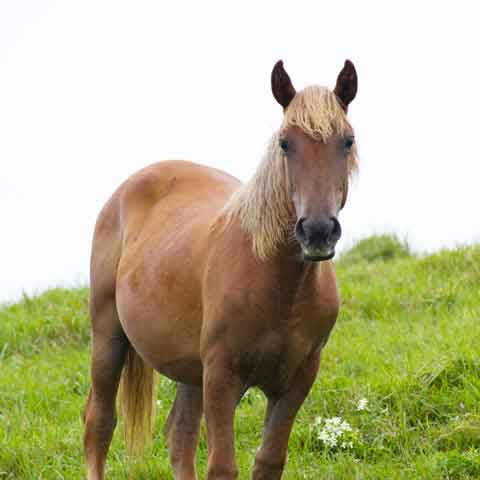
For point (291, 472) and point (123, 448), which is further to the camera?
point (123, 448)

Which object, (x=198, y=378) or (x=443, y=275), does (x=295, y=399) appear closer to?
(x=198, y=378)

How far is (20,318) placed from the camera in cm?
866

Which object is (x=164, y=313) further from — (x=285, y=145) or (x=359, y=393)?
(x=359, y=393)

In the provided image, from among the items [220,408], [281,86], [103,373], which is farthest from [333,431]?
[281,86]

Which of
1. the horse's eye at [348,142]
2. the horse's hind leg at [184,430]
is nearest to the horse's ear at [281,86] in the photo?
the horse's eye at [348,142]

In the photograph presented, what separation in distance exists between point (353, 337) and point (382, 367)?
Result: 2.99 feet

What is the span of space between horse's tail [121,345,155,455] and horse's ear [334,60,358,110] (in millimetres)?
2140

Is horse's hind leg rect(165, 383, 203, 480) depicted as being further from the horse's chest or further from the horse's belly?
the horse's chest

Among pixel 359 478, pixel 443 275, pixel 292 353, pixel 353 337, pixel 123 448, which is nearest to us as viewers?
pixel 292 353

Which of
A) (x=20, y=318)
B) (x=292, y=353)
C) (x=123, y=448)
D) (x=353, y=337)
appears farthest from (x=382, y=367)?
(x=20, y=318)

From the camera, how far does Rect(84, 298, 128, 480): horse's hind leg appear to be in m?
5.79

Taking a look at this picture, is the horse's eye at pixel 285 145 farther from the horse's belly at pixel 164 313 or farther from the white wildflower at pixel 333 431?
the white wildflower at pixel 333 431

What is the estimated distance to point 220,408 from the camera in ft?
14.8

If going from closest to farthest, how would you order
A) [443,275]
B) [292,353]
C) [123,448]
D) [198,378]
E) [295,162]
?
[295,162] < [292,353] < [198,378] < [123,448] < [443,275]
